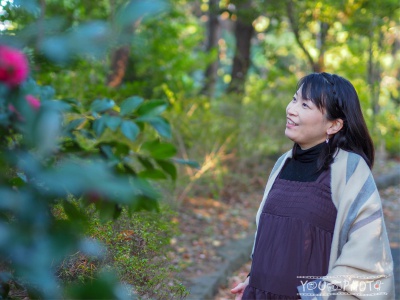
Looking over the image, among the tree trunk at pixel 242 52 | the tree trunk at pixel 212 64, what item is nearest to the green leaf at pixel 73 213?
the tree trunk at pixel 212 64

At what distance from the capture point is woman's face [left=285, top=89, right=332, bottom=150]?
8.30 ft

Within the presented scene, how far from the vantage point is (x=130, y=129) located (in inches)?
58.7

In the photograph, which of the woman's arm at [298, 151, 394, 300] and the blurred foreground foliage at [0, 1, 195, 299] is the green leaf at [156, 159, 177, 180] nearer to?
the blurred foreground foliage at [0, 1, 195, 299]

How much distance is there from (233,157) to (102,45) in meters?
7.71

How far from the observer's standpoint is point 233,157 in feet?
29.1

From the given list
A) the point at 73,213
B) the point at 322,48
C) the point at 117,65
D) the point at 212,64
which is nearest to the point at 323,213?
the point at 73,213

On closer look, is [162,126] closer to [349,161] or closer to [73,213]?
[73,213]

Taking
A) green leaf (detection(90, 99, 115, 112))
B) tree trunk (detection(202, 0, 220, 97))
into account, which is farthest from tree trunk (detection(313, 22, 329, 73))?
green leaf (detection(90, 99, 115, 112))

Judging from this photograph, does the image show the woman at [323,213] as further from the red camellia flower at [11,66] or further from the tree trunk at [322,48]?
the tree trunk at [322,48]

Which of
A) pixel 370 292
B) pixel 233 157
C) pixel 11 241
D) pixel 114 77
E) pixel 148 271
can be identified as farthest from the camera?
pixel 114 77

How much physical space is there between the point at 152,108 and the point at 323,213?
1137mm

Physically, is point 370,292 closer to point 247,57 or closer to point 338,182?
point 338,182

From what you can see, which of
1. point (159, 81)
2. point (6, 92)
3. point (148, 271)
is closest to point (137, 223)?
point (148, 271)

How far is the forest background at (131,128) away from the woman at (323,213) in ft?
1.79
